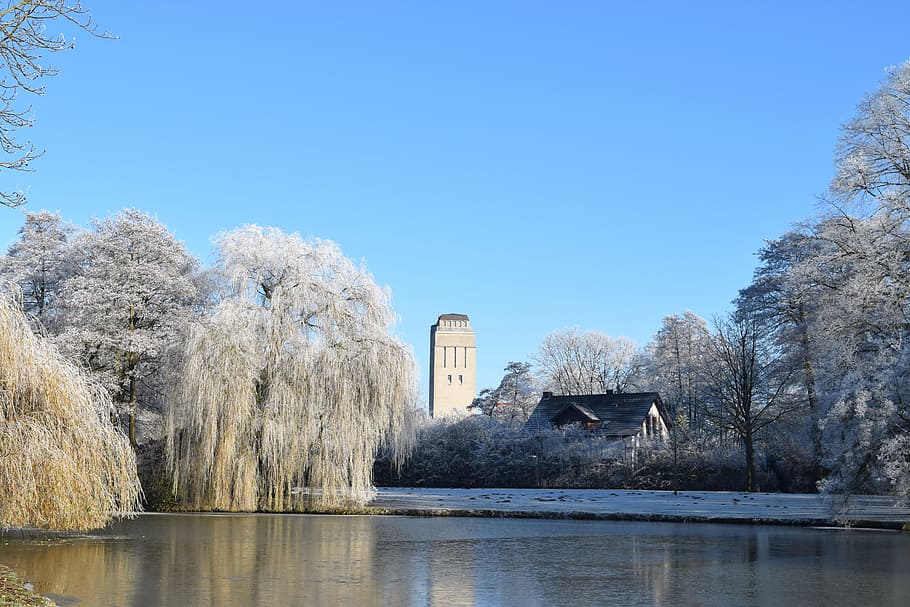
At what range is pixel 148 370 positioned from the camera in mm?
30516

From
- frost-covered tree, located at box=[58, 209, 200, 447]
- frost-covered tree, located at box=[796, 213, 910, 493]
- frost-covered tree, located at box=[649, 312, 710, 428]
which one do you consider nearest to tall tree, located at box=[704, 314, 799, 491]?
frost-covered tree, located at box=[796, 213, 910, 493]

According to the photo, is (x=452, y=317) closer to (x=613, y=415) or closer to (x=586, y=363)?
(x=586, y=363)

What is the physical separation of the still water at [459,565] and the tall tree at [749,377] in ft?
58.2

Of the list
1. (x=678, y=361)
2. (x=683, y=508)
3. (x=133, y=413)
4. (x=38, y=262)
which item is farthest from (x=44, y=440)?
(x=678, y=361)

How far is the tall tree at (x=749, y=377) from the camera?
3947 cm

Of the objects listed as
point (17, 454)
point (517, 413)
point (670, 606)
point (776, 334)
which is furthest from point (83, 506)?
point (517, 413)

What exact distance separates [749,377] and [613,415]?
14.6 metres

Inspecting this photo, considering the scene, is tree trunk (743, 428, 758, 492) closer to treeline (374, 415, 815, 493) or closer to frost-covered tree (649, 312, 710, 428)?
treeline (374, 415, 815, 493)

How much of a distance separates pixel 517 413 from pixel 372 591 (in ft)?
199

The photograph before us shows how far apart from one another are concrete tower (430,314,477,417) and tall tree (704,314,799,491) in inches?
3290

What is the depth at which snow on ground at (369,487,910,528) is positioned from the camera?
→ 23.3 metres

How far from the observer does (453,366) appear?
127875 mm

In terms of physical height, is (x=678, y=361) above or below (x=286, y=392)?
above

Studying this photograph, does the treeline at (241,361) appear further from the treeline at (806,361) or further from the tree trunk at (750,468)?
the tree trunk at (750,468)
